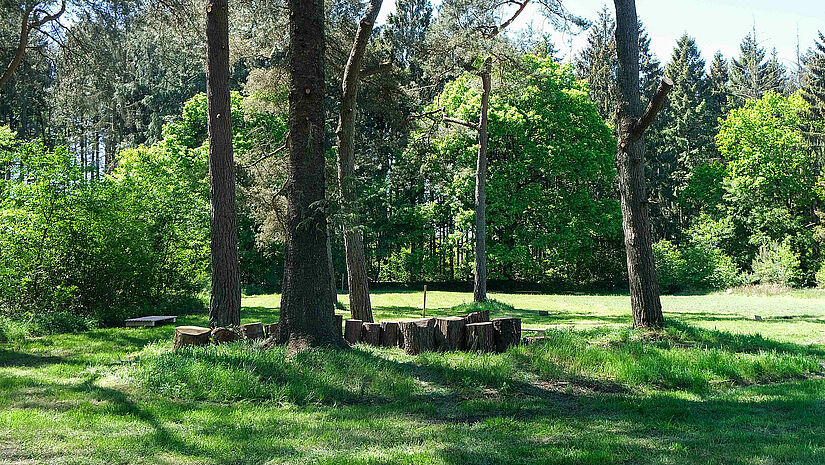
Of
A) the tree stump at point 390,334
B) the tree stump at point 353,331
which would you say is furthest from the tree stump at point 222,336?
the tree stump at point 390,334

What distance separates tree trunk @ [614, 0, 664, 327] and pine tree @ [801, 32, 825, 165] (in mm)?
33185

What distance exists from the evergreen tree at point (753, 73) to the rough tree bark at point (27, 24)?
43.8 meters

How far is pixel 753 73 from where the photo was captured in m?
45.2

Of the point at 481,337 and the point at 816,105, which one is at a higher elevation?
the point at 816,105

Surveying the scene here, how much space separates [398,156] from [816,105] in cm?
2579

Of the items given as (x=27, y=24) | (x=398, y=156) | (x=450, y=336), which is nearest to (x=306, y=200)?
(x=450, y=336)

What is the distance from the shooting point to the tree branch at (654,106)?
8359 mm

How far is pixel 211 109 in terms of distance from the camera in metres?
10.4

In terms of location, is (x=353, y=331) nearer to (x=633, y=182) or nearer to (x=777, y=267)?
(x=633, y=182)

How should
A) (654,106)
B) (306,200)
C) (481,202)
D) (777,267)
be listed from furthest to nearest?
A: 1. (777,267)
2. (481,202)
3. (654,106)
4. (306,200)

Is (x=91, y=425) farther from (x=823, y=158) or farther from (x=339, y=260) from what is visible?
(x=823, y=158)

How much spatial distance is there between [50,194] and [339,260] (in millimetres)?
22098

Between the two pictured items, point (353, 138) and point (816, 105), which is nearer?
point (353, 138)

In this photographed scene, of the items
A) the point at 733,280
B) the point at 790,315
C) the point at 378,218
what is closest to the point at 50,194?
the point at 790,315
